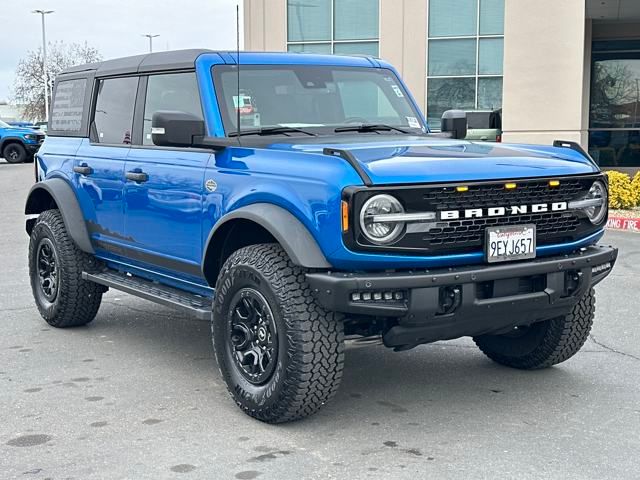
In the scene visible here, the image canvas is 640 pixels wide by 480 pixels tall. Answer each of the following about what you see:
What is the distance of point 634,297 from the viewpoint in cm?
812

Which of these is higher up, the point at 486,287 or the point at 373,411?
the point at 486,287

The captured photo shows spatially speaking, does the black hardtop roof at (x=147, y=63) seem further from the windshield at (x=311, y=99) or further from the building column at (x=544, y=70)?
the building column at (x=544, y=70)

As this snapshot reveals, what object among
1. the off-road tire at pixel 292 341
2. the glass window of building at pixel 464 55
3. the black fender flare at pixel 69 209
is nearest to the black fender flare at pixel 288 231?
the off-road tire at pixel 292 341

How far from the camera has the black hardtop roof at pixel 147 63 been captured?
5.86m

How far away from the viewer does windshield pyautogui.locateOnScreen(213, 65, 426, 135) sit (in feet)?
18.5

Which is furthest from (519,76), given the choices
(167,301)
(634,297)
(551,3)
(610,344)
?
(167,301)

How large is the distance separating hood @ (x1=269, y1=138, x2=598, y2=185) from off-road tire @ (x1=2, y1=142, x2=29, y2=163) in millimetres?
29720

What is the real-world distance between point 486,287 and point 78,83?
408 centimetres

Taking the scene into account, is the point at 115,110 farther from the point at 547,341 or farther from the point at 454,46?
the point at 454,46

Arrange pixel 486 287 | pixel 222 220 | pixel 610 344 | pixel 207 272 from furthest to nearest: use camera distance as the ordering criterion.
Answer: pixel 610 344 < pixel 207 272 < pixel 222 220 < pixel 486 287

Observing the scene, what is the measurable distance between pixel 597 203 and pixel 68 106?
4.28 meters

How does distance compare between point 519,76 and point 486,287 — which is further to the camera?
point 519,76

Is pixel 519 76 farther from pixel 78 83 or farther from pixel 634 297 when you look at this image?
pixel 78 83

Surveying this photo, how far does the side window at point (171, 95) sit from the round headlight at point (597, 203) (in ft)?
7.60
